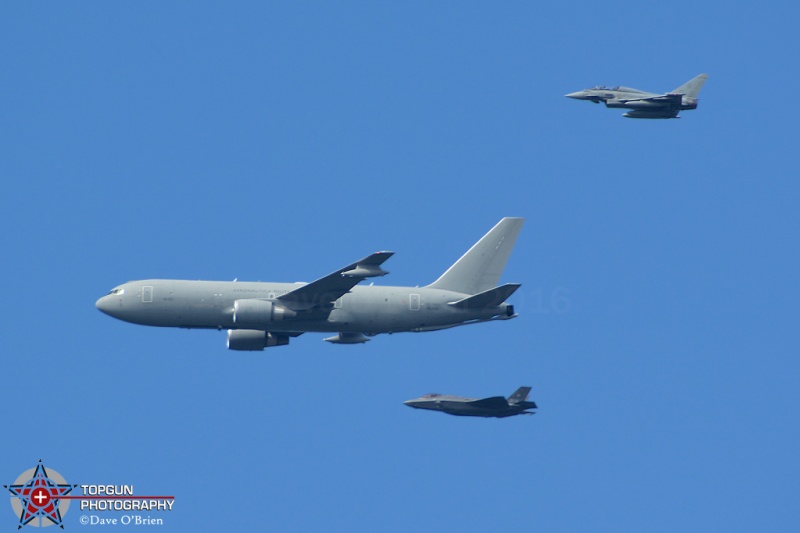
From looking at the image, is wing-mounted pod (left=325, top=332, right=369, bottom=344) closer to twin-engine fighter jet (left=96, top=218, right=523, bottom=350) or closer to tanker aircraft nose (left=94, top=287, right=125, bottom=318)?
twin-engine fighter jet (left=96, top=218, right=523, bottom=350)

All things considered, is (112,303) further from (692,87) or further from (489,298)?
(692,87)

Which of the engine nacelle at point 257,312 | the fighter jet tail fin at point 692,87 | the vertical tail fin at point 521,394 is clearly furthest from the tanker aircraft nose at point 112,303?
the fighter jet tail fin at point 692,87

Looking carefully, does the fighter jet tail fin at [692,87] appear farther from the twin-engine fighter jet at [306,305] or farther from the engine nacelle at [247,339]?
the engine nacelle at [247,339]

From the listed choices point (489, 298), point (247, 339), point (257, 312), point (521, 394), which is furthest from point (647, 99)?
point (257, 312)

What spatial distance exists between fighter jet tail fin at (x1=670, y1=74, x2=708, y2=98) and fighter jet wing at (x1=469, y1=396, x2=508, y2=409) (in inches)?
1271

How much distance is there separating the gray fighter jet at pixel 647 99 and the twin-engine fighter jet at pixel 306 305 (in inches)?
1087

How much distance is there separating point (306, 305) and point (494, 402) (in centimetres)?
1598

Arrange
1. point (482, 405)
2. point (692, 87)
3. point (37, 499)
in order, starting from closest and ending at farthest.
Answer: point (37, 499) < point (482, 405) < point (692, 87)

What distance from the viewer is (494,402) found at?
244ft

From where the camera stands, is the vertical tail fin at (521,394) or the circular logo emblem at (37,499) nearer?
the circular logo emblem at (37,499)

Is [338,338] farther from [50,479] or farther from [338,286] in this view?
[50,479]

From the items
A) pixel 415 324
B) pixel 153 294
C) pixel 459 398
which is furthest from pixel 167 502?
pixel 459 398

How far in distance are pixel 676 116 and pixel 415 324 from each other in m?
34.6

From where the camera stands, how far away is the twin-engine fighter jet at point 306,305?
65.4 meters
